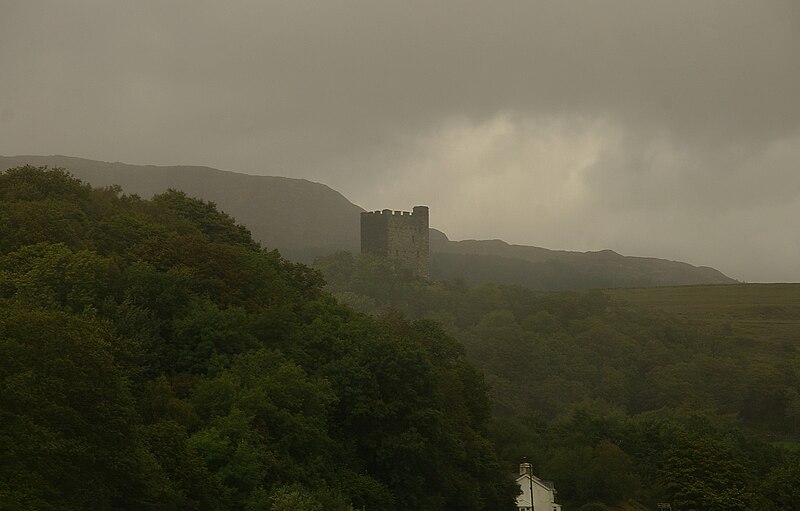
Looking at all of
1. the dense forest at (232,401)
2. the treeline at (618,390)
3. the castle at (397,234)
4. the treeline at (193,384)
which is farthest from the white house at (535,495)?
the castle at (397,234)

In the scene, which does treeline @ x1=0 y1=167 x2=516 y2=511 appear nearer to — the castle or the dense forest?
the dense forest

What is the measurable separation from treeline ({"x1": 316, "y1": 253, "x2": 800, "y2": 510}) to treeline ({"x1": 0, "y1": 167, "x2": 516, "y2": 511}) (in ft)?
43.9

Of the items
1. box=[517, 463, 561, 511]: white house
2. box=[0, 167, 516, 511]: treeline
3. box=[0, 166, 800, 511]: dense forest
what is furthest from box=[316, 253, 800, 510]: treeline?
box=[0, 167, 516, 511]: treeline

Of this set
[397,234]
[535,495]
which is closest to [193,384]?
[535,495]

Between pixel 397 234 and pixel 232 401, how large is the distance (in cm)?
11932

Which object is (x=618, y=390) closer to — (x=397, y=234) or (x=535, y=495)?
(x=397, y=234)

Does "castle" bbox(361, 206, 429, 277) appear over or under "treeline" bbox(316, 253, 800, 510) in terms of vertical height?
over

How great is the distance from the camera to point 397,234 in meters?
159

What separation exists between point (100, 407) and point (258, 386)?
11.7 metres

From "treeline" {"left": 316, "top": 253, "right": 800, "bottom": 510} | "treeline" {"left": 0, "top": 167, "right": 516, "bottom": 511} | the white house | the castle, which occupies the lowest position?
the white house

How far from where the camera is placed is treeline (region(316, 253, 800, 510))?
7131 centimetres

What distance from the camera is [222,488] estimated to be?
35.8 meters

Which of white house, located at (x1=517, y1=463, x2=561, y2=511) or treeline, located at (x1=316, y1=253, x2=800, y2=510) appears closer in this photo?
treeline, located at (x1=316, y1=253, x2=800, y2=510)

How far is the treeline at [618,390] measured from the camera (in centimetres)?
7131
